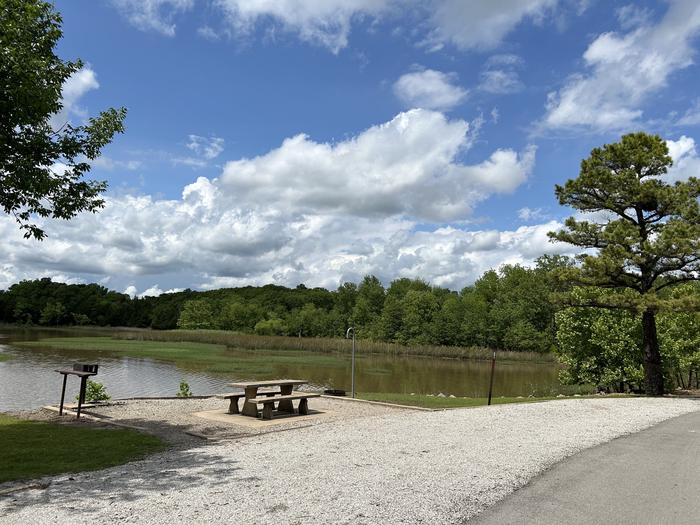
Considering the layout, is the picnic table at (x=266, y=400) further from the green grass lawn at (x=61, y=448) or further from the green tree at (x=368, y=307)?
the green tree at (x=368, y=307)

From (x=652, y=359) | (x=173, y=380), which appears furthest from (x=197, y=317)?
(x=652, y=359)

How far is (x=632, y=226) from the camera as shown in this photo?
17.7m

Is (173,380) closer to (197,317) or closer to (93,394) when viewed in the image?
(93,394)

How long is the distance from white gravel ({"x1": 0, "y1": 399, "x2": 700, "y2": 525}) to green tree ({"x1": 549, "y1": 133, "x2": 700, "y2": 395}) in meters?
8.92

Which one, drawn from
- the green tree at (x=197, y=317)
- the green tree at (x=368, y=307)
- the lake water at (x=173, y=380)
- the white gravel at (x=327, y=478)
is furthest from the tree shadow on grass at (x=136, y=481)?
the green tree at (x=197, y=317)

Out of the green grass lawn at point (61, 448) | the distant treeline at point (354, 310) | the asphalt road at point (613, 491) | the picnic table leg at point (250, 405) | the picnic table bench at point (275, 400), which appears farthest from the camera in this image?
the distant treeline at point (354, 310)

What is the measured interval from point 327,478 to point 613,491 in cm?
318

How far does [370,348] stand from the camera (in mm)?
54312

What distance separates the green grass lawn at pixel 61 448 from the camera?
6703 mm

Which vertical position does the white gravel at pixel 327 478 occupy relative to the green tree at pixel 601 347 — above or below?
below

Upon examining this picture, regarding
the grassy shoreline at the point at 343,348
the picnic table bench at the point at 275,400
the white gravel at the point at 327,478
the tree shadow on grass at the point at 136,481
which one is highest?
the grassy shoreline at the point at 343,348

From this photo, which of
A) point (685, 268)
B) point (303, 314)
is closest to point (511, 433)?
point (685, 268)

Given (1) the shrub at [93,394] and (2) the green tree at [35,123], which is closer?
(2) the green tree at [35,123]

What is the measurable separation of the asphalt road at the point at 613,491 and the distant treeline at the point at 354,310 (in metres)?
32.9
